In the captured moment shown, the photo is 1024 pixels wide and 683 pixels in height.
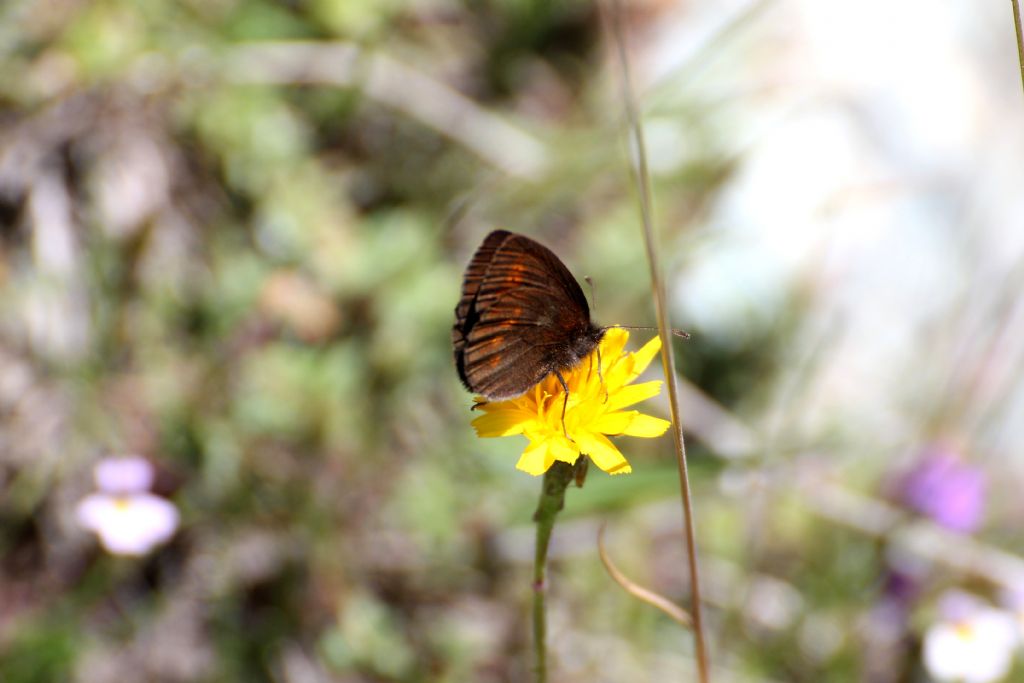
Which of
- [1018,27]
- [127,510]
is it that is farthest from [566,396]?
[127,510]

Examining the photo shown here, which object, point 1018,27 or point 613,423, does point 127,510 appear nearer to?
point 613,423

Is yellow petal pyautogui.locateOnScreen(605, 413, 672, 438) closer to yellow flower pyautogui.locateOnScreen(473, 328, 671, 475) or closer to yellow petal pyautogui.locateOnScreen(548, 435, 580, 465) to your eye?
yellow flower pyautogui.locateOnScreen(473, 328, 671, 475)

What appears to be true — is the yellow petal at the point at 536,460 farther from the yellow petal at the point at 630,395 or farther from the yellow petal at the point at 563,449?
the yellow petal at the point at 630,395

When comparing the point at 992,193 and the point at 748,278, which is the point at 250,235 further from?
the point at 992,193

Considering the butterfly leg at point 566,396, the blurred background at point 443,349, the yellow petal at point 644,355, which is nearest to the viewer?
the butterfly leg at point 566,396

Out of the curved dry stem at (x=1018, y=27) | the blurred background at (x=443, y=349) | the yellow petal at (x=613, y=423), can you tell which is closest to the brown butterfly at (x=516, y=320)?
the yellow petal at (x=613, y=423)

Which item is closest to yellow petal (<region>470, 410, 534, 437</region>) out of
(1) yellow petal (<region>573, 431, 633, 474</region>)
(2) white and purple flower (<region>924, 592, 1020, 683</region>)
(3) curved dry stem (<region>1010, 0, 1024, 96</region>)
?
(1) yellow petal (<region>573, 431, 633, 474</region>)

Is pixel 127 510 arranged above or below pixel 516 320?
above

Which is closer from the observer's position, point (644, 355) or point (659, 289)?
point (659, 289)
